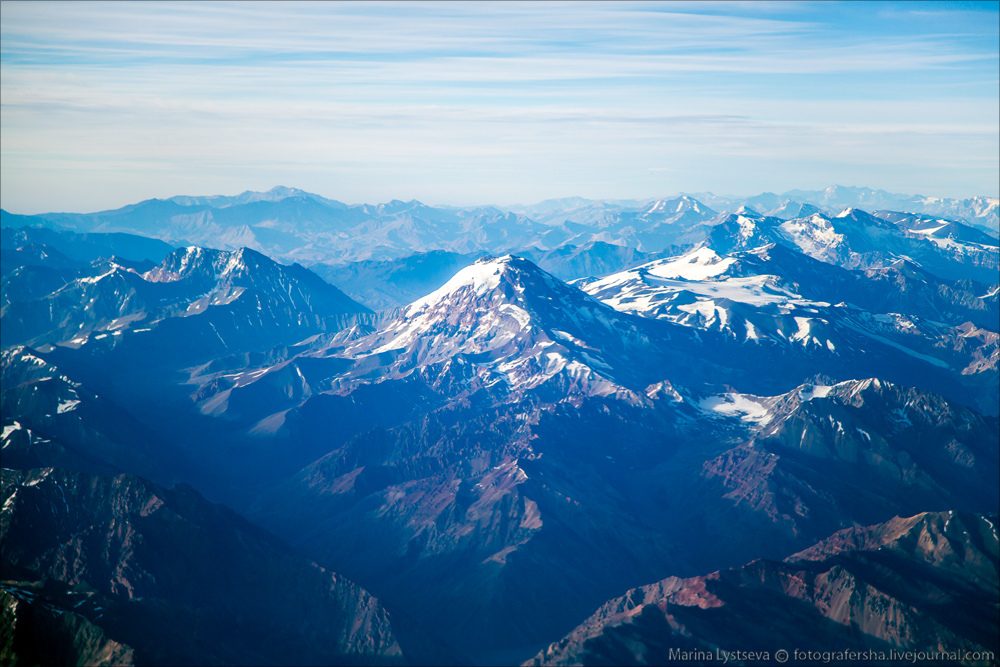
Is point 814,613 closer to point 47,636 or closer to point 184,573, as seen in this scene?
point 184,573

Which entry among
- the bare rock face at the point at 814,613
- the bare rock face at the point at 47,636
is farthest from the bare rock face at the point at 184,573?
the bare rock face at the point at 814,613

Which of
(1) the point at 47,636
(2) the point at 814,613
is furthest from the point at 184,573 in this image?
(2) the point at 814,613

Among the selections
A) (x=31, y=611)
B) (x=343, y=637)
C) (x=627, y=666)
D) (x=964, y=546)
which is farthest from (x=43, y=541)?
(x=964, y=546)

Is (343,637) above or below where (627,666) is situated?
below

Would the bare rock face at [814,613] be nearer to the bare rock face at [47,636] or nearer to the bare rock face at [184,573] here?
the bare rock face at [184,573]

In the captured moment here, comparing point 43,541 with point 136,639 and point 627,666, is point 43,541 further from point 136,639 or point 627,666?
point 627,666

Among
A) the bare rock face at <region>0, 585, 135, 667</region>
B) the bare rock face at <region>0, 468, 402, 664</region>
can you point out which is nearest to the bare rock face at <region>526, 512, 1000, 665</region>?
the bare rock face at <region>0, 468, 402, 664</region>
